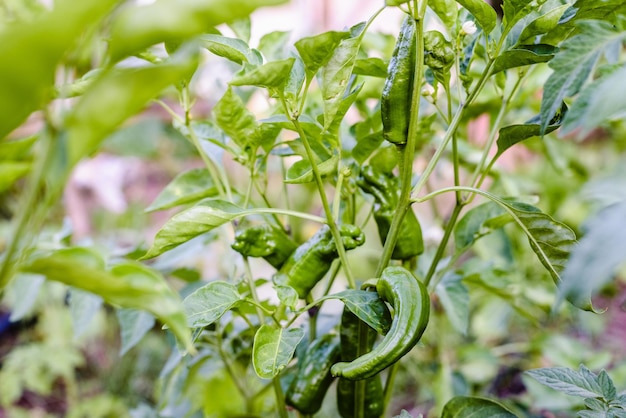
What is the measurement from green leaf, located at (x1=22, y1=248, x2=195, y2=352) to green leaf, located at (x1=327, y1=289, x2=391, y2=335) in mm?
156

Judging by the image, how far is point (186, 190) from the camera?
1.98 feet

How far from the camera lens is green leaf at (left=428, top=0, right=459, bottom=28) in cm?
44

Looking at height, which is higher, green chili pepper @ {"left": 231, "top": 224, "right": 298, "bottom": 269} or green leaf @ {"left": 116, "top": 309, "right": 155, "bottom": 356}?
green chili pepper @ {"left": 231, "top": 224, "right": 298, "bottom": 269}

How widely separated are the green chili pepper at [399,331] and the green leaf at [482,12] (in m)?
0.21

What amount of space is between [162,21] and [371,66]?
26cm

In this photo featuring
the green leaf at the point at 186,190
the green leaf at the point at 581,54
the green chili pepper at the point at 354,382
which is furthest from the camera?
the green leaf at the point at 186,190

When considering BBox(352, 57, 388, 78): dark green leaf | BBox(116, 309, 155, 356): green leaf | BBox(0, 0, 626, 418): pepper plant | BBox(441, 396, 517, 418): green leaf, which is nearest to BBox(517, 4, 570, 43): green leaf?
BBox(0, 0, 626, 418): pepper plant

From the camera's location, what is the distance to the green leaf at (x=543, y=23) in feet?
1.35

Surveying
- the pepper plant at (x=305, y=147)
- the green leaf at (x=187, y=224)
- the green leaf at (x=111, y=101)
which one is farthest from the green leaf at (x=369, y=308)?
the green leaf at (x=111, y=101)

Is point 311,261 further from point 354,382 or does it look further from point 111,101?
point 111,101

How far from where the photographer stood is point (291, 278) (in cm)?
48

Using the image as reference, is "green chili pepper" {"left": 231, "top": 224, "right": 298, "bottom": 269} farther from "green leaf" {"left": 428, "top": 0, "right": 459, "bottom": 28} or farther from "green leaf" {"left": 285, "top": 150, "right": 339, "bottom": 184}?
"green leaf" {"left": 428, "top": 0, "right": 459, "bottom": 28}

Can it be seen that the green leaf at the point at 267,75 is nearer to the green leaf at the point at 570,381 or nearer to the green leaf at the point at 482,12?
the green leaf at the point at 482,12

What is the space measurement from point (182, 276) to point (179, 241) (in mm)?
287
